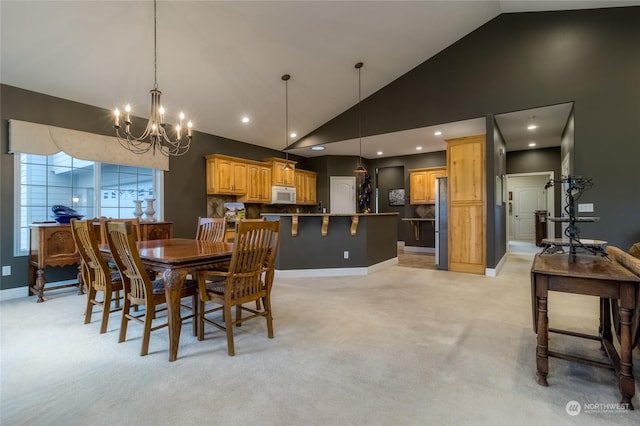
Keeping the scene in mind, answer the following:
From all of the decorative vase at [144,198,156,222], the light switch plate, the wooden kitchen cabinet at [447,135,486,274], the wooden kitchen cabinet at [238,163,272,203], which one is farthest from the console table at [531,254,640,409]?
the wooden kitchen cabinet at [238,163,272,203]

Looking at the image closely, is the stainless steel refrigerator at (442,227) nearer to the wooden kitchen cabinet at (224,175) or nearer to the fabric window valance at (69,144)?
the wooden kitchen cabinet at (224,175)

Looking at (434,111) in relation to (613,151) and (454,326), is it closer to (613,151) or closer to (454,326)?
(613,151)

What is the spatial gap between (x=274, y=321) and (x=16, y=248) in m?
3.67

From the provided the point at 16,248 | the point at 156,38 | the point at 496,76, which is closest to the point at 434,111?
the point at 496,76

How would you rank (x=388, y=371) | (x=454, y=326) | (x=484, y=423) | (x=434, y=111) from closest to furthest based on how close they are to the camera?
(x=484, y=423) < (x=388, y=371) < (x=454, y=326) < (x=434, y=111)

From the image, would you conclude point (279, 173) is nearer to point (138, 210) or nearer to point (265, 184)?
point (265, 184)

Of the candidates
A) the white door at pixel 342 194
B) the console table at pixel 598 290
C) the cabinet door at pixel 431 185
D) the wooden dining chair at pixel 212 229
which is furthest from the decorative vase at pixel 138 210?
the cabinet door at pixel 431 185

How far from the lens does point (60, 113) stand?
4.21 metres

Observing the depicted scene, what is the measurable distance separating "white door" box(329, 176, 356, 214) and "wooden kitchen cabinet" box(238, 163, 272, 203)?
2.03 m

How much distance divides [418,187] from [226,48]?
5.62 meters

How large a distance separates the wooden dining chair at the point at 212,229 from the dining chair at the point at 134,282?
3.31ft

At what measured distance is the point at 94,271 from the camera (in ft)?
9.42

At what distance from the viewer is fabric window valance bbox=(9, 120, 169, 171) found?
3.84m

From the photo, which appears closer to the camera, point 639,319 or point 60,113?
point 639,319
